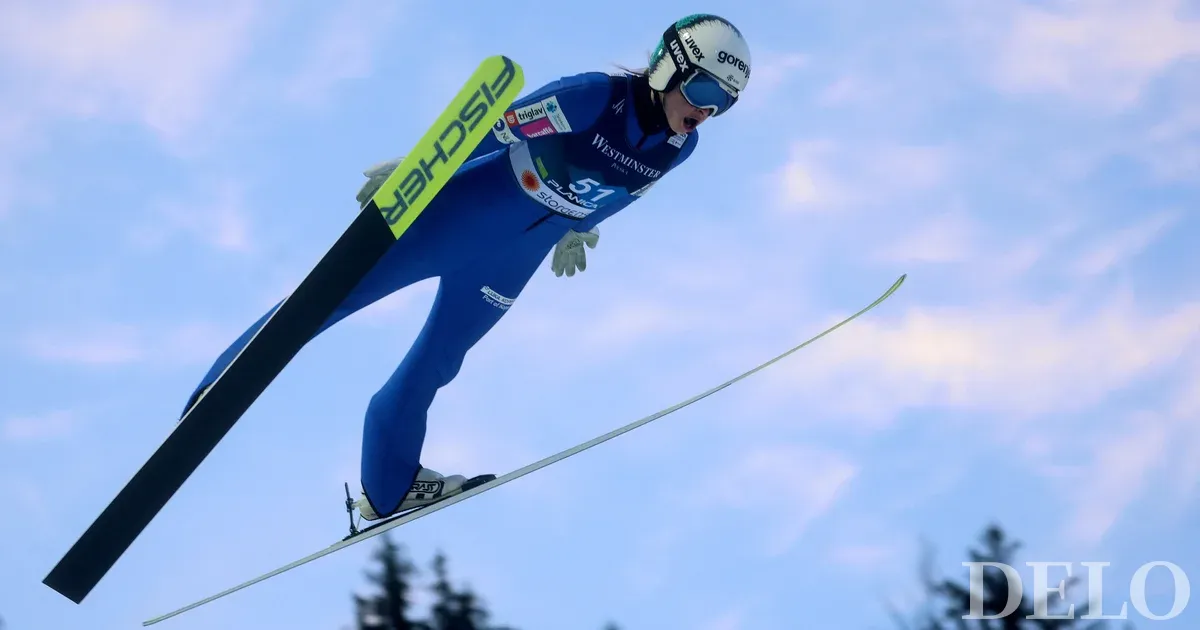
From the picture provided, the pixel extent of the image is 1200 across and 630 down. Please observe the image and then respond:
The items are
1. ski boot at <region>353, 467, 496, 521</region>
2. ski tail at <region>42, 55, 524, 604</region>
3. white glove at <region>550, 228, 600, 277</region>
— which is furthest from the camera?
white glove at <region>550, 228, 600, 277</region>

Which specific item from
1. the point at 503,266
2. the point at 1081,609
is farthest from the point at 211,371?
the point at 1081,609

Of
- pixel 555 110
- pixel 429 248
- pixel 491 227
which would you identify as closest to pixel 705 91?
pixel 555 110

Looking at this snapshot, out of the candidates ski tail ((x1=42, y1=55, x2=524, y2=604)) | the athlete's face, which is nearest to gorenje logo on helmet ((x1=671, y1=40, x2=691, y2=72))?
the athlete's face

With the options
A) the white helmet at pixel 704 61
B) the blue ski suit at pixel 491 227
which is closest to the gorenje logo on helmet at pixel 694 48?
the white helmet at pixel 704 61

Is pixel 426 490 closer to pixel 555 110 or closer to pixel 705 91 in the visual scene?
pixel 555 110

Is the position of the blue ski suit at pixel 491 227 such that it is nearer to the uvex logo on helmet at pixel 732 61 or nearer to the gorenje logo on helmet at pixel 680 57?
the gorenje logo on helmet at pixel 680 57

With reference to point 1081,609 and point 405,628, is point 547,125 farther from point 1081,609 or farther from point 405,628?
point 1081,609

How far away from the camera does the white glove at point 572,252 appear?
6.15m

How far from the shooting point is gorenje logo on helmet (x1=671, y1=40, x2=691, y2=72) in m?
5.27

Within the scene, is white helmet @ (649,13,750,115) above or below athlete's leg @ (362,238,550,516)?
above

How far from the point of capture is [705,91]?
530 centimetres

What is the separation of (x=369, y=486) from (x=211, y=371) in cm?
85

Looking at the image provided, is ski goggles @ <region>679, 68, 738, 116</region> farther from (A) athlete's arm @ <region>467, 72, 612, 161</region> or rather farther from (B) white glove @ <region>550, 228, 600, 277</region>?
(B) white glove @ <region>550, 228, 600, 277</region>

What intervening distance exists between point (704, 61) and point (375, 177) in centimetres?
143
